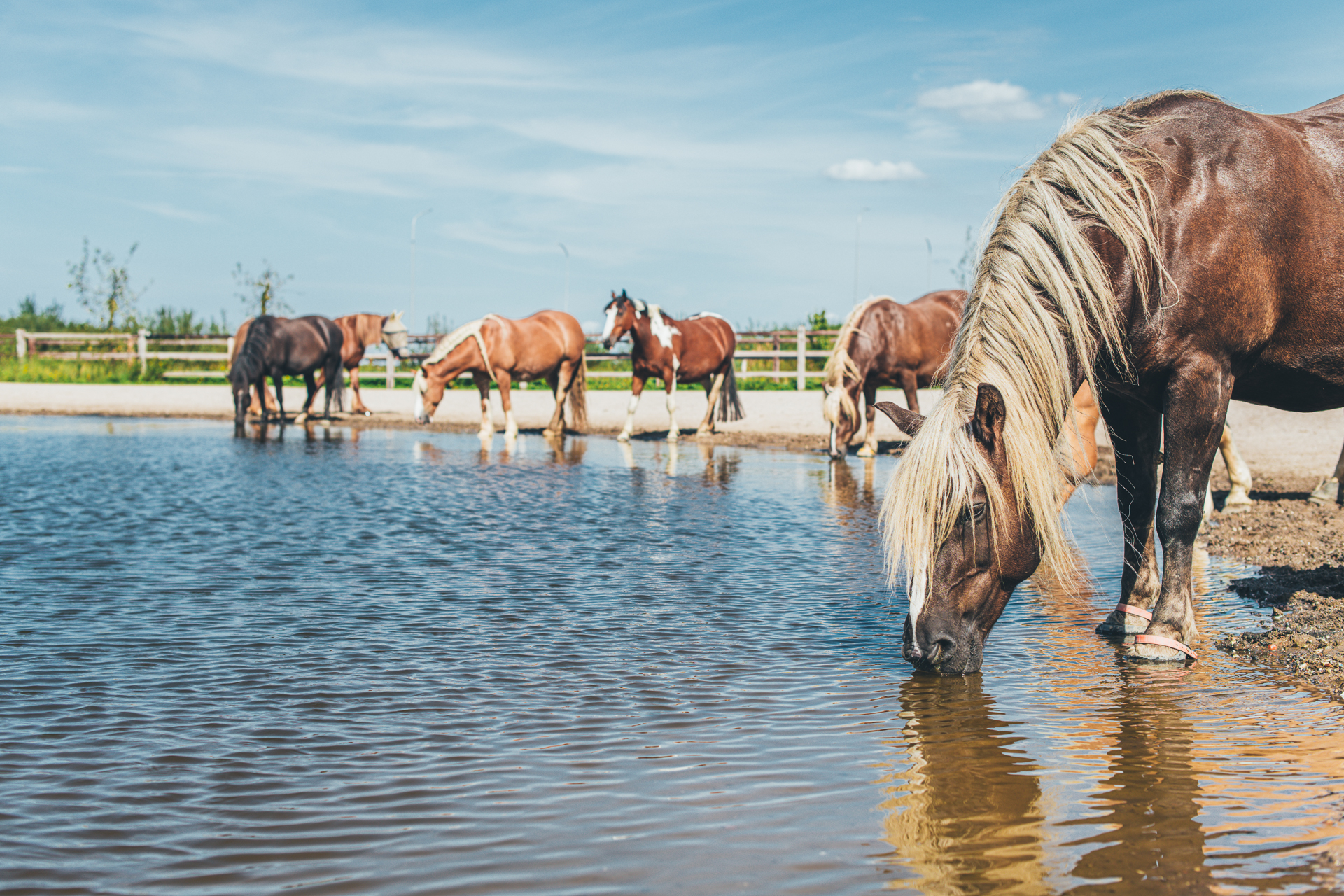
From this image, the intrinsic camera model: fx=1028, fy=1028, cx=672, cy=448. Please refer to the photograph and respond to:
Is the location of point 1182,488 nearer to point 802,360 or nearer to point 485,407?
point 485,407

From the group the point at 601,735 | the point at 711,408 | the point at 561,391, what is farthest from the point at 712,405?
the point at 601,735

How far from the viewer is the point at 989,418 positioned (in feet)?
11.5

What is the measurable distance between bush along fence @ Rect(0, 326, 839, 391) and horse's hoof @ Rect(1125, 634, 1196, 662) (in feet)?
78.2

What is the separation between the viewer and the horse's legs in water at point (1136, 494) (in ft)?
14.7

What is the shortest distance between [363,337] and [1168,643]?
2260 cm

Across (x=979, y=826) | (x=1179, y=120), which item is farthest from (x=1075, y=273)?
(x=979, y=826)

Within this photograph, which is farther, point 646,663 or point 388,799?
point 646,663

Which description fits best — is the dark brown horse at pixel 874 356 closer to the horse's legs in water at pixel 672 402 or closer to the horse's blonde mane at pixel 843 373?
the horse's blonde mane at pixel 843 373

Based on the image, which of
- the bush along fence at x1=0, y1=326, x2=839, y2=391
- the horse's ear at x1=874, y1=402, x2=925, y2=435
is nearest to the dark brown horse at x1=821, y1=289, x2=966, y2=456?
the horse's ear at x1=874, y1=402, x2=925, y2=435

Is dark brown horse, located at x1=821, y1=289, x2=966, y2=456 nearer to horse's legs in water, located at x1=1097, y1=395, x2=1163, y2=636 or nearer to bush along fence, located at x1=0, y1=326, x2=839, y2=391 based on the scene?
horse's legs in water, located at x1=1097, y1=395, x2=1163, y2=636

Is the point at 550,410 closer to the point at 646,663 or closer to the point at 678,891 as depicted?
the point at 646,663

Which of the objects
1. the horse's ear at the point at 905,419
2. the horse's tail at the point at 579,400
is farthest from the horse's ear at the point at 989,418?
the horse's tail at the point at 579,400

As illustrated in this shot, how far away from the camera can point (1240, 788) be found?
2.80 meters

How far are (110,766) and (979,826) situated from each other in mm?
2358
